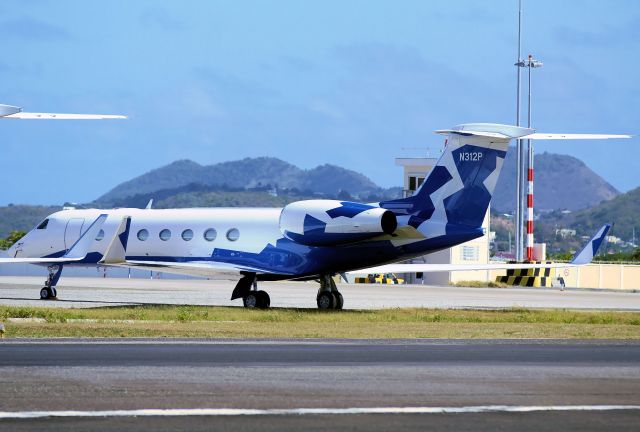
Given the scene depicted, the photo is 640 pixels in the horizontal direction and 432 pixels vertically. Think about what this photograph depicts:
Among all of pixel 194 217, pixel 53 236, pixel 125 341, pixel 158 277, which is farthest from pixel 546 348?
pixel 158 277

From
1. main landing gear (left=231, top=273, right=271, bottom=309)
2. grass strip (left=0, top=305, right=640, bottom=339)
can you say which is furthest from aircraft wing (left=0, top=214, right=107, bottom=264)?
main landing gear (left=231, top=273, right=271, bottom=309)

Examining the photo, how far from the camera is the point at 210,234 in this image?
37.1 meters

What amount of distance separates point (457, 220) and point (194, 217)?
9.30m

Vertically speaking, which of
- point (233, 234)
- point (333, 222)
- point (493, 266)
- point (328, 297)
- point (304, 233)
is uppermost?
point (333, 222)

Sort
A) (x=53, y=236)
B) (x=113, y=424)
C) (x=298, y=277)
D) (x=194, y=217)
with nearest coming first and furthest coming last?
(x=113, y=424) → (x=298, y=277) → (x=194, y=217) → (x=53, y=236)

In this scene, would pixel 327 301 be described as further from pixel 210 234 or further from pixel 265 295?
pixel 210 234

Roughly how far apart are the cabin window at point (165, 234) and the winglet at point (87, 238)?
2.55 metres

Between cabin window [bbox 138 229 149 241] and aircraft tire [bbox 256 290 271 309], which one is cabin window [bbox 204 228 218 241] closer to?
cabin window [bbox 138 229 149 241]

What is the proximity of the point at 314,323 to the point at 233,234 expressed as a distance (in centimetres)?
921

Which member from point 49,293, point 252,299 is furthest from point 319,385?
point 49,293

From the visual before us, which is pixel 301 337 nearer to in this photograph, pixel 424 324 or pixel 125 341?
pixel 125 341

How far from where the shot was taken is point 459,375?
1515cm

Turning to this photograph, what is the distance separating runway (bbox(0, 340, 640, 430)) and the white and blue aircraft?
12.3 m

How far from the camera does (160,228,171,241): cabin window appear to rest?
125 feet
